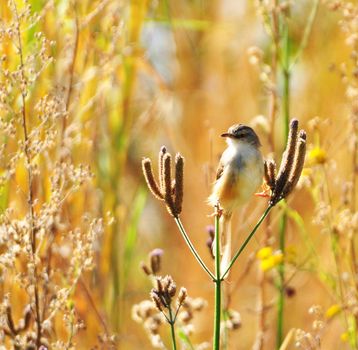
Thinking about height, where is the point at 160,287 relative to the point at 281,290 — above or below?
below

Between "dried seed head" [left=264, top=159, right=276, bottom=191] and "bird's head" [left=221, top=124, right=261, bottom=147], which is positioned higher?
"bird's head" [left=221, top=124, right=261, bottom=147]

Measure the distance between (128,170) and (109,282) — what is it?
143 cm

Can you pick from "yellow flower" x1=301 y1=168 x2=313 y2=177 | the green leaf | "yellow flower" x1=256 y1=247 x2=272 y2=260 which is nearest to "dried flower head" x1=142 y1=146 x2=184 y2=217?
"yellow flower" x1=301 y1=168 x2=313 y2=177

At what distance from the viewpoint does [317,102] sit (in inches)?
135

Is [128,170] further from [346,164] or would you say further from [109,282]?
[109,282]

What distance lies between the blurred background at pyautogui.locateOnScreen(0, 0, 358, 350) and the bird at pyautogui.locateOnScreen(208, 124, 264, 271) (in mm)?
153

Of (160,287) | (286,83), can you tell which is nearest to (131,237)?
(286,83)

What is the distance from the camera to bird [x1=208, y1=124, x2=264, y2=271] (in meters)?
1.70

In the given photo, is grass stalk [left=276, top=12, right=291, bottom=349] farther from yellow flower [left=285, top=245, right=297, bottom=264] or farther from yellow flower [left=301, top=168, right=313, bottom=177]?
yellow flower [left=301, top=168, right=313, bottom=177]

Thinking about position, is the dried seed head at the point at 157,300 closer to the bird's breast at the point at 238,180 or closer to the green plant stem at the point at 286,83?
the bird's breast at the point at 238,180

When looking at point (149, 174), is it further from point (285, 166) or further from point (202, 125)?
point (202, 125)

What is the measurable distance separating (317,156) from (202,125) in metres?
1.52

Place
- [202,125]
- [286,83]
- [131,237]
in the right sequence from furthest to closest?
[202,125], [131,237], [286,83]

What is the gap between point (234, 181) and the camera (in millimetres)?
1729
